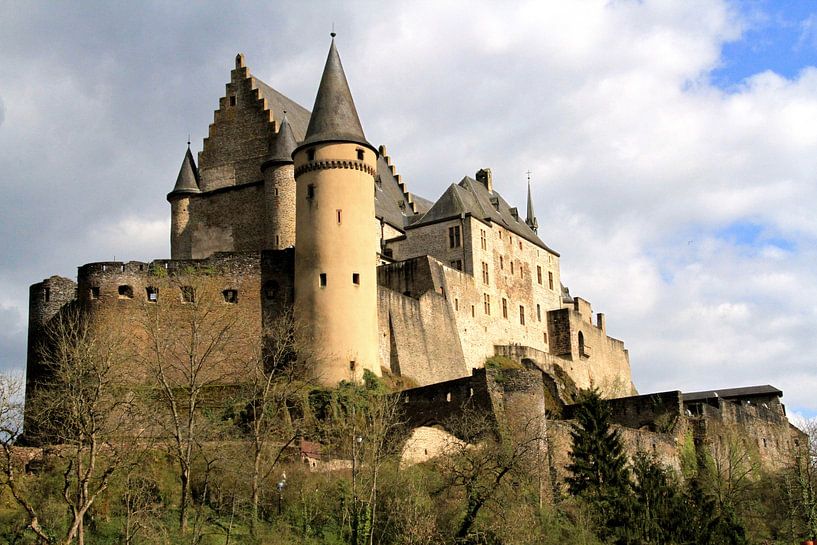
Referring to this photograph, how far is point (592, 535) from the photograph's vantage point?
128 ft

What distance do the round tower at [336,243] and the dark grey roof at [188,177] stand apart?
33.7 feet

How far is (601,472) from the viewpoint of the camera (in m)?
42.6

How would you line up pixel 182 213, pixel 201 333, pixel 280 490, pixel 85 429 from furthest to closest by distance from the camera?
pixel 182 213
pixel 201 333
pixel 280 490
pixel 85 429

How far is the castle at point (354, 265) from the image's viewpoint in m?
50.9

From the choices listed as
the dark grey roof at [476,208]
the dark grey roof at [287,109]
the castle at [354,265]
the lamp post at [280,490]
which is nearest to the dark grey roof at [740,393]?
the castle at [354,265]

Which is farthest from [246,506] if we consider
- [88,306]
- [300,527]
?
[88,306]

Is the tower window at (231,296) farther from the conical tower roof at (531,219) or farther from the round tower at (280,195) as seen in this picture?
the conical tower roof at (531,219)

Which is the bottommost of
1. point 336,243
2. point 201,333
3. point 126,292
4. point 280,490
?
point 280,490

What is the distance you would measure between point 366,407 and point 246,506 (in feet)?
32.9

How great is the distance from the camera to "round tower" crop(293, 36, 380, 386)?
5031cm

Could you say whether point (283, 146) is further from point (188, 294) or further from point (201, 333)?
point (201, 333)

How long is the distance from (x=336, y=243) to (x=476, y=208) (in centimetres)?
2124

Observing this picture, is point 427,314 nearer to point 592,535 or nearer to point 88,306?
point 88,306

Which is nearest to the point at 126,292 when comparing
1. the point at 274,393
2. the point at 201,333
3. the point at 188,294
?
the point at 188,294
